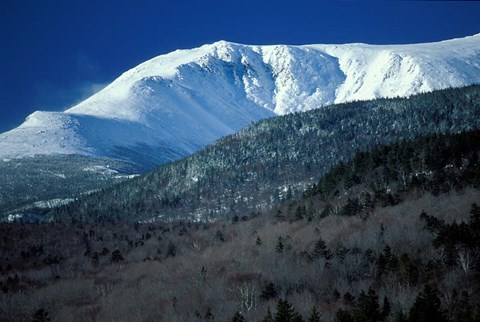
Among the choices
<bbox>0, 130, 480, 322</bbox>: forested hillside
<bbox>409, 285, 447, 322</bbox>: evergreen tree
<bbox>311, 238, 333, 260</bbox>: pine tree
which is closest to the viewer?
<bbox>409, 285, 447, 322</bbox>: evergreen tree

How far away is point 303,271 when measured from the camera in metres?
25.1

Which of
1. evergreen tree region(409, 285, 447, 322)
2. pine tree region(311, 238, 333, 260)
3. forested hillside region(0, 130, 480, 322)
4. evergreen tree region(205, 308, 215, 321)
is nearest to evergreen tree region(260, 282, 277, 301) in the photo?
forested hillside region(0, 130, 480, 322)

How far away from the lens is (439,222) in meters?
25.3

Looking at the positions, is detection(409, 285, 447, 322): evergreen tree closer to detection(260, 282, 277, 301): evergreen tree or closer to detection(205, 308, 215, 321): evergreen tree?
detection(205, 308, 215, 321): evergreen tree

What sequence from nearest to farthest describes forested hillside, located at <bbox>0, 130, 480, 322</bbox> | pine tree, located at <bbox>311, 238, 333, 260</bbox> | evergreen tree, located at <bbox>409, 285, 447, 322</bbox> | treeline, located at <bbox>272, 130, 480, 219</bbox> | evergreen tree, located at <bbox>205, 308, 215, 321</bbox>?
1. evergreen tree, located at <bbox>409, 285, 447, 322</bbox>
2. forested hillside, located at <bbox>0, 130, 480, 322</bbox>
3. evergreen tree, located at <bbox>205, 308, 215, 321</bbox>
4. pine tree, located at <bbox>311, 238, 333, 260</bbox>
5. treeline, located at <bbox>272, 130, 480, 219</bbox>

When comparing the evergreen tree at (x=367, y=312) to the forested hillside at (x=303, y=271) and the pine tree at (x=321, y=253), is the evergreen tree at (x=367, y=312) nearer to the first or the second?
the forested hillside at (x=303, y=271)

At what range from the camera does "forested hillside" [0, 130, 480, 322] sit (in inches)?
682

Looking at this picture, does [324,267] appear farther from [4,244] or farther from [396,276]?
[4,244]

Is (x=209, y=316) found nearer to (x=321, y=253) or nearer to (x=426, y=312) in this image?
(x=426, y=312)

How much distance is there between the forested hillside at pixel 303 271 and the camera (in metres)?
17.3

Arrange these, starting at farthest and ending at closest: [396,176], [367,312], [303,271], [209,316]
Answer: [396,176]
[303,271]
[209,316]
[367,312]

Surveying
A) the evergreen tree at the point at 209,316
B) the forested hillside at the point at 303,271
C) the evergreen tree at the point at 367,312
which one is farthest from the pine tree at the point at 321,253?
the evergreen tree at the point at 367,312

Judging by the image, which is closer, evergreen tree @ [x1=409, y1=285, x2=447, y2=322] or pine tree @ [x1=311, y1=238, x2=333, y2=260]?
evergreen tree @ [x1=409, y1=285, x2=447, y2=322]

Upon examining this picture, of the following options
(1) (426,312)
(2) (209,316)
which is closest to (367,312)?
(1) (426,312)
